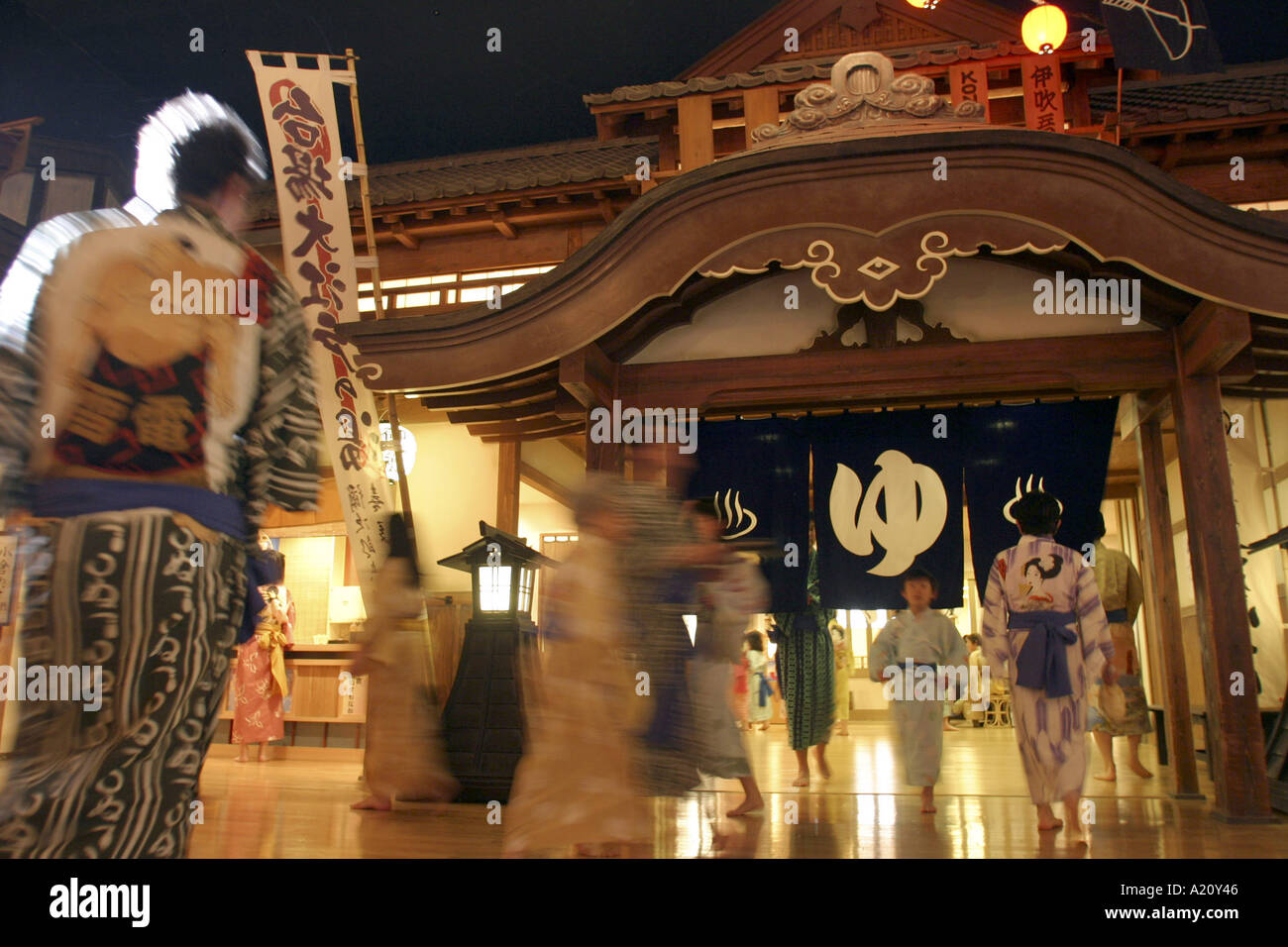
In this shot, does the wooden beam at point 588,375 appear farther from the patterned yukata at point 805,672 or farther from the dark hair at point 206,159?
the dark hair at point 206,159

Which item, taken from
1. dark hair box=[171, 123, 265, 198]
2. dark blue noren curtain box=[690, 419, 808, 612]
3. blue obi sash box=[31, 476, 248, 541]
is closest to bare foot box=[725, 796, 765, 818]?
dark blue noren curtain box=[690, 419, 808, 612]

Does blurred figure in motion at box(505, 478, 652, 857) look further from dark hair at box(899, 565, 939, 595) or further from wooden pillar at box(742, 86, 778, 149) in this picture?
wooden pillar at box(742, 86, 778, 149)

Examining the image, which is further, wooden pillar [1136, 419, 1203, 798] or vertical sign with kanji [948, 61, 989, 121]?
vertical sign with kanji [948, 61, 989, 121]

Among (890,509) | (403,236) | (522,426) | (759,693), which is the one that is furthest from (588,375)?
(759,693)

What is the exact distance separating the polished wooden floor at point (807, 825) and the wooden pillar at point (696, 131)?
702cm

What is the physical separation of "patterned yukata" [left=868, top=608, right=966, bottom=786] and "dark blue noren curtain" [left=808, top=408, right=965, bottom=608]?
0.23 m

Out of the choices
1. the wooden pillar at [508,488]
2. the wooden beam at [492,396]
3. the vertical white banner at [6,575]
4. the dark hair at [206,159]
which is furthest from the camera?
the wooden pillar at [508,488]

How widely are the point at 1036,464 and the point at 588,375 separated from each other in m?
3.58

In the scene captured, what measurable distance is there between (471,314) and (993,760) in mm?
7466

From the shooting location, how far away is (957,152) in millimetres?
5707

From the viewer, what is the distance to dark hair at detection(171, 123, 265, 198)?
2.18 metres

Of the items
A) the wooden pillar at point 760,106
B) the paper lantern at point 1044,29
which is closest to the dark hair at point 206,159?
the wooden pillar at point 760,106

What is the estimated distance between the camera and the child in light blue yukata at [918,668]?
618 cm

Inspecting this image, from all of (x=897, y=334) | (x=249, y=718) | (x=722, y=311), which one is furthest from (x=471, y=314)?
(x=249, y=718)
